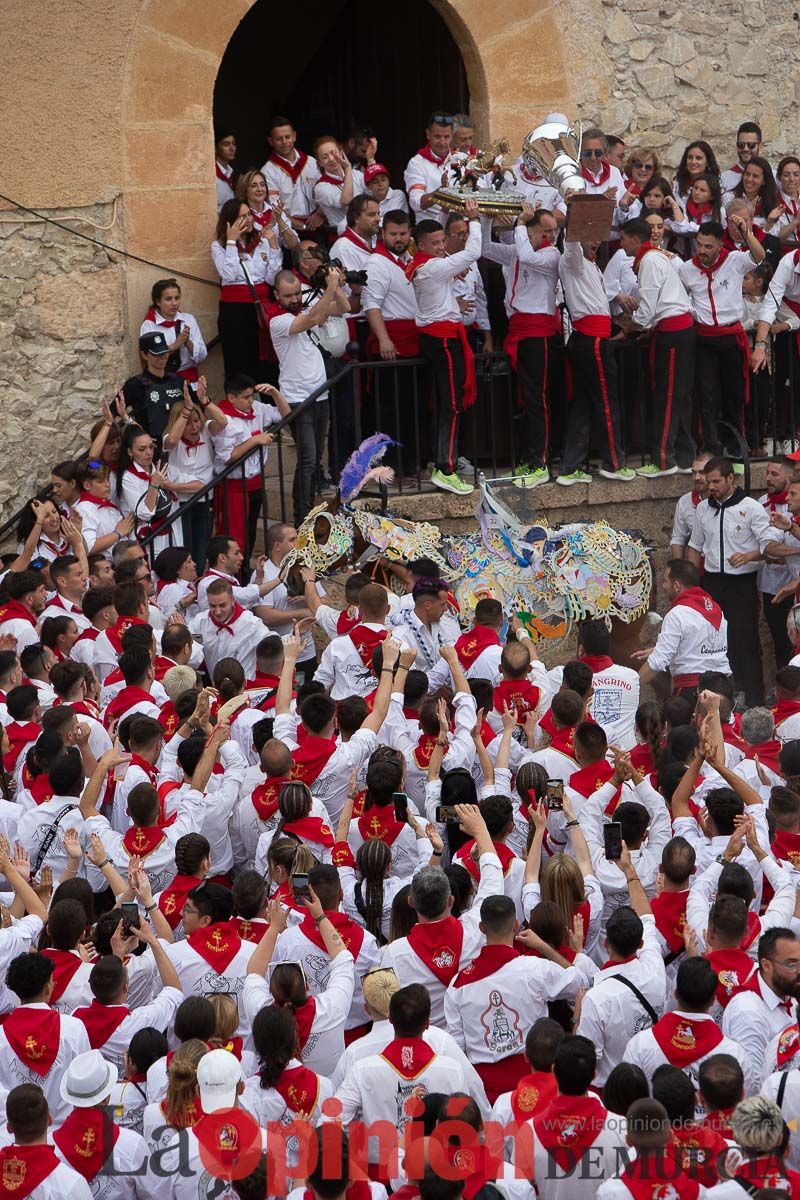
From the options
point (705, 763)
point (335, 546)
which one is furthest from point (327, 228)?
point (705, 763)

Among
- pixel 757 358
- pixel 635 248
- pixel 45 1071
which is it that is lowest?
pixel 45 1071

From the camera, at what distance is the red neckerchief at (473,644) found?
368 inches

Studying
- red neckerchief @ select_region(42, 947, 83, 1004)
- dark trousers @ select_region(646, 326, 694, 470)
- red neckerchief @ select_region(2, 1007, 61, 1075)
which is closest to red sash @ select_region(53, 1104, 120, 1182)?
red neckerchief @ select_region(2, 1007, 61, 1075)

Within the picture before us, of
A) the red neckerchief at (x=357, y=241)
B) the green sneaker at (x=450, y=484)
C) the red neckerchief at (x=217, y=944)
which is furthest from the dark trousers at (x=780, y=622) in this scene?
the red neckerchief at (x=217, y=944)

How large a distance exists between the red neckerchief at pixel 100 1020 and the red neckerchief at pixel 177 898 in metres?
0.85

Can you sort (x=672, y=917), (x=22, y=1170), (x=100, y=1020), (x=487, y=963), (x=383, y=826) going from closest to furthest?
(x=22, y=1170) < (x=100, y=1020) < (x=487, y=963) < (x=672, y=917) < (x=383, y=826)

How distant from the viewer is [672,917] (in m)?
6.59

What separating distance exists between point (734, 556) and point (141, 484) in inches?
149

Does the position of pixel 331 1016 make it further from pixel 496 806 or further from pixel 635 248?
pixel 635 248

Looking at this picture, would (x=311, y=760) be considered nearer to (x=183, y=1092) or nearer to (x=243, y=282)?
(x=183, y=1092)

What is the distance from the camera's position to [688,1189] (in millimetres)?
4902

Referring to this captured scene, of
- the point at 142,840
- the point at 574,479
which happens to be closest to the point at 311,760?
the point at 142,840

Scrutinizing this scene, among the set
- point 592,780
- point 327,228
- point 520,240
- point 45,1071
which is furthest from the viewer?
point 327,228

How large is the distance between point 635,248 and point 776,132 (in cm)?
256
